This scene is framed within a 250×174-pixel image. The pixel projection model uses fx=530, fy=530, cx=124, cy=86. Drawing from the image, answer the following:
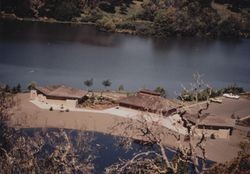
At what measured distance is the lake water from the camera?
66.0 metres

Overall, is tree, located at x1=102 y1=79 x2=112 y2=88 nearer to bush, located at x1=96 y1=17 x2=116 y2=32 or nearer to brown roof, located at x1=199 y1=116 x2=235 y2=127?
brown roof, located at x1=199 y1=116 x2=235 y2=127

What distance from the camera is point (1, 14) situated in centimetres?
11044

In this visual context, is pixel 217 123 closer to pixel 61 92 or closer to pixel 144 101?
pixel 144 101

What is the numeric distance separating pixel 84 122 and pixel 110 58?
3799 centimetres

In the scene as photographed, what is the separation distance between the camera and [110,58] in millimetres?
81625

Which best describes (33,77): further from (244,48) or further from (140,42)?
(244,48)

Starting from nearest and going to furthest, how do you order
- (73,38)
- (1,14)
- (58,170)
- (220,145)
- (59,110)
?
1. (58,170)
2. (220,145)
3. (59,110)
4. (73,38)
5. (1,14)

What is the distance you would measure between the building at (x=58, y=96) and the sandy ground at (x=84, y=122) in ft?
5.91

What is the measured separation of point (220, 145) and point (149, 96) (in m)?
10.3

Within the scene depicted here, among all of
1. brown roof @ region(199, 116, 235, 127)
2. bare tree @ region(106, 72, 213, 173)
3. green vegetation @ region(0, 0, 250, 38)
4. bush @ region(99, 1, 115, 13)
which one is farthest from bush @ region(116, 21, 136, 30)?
bare tree @ region(106, 72, 213, 173)

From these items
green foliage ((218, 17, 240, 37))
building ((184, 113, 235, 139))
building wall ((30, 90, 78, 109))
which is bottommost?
building ((184, 113, 235, 139))

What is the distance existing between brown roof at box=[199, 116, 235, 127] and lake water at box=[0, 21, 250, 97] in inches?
591

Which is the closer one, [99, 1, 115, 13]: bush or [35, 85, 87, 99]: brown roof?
[35, 85, 87, 99]: brown roof

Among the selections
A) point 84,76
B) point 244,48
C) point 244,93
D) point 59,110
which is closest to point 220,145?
point 59,110
